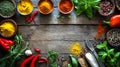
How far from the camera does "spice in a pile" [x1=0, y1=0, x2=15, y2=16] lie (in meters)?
2.77

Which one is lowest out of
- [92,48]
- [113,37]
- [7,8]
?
[92,48]

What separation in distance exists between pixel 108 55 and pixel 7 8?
949 mm

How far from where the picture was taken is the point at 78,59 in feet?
9.19

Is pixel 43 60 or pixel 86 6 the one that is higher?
pixel 86 6

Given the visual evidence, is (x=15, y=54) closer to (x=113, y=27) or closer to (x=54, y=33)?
(x=54, y=33)

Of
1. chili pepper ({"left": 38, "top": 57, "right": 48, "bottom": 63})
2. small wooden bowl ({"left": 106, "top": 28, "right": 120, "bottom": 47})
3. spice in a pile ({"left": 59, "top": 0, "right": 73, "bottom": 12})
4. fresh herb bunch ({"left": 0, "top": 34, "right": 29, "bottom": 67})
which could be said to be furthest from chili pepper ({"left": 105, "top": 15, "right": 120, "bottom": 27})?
fresh herb bunch ({"left": 0, "top": 34, "right": 29, "bottom": 67})

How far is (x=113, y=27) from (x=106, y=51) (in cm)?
22

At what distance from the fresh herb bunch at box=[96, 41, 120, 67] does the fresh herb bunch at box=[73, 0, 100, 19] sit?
11.0 inches

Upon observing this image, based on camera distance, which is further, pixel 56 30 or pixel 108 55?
pixel 56 30

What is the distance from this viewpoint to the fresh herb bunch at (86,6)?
276 centimetres

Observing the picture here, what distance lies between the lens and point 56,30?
9.38ft

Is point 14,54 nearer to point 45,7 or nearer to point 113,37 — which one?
point 45,7

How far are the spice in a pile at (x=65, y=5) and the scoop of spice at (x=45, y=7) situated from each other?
9 cm

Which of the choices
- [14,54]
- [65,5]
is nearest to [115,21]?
[65,5]
